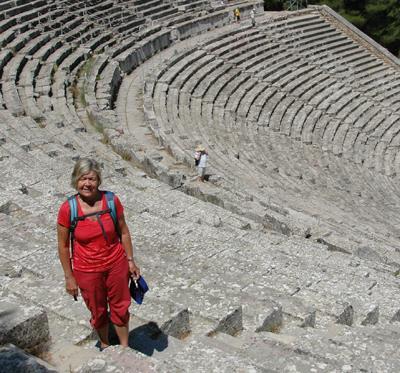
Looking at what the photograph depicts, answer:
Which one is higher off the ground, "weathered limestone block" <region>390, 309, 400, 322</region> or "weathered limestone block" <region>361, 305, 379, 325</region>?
"weathered limestone block" <region>361, 305, 379, 325</region>

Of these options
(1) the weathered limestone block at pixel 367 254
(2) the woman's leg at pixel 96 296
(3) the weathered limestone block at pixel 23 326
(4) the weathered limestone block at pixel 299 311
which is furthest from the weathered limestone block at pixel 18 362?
(1) the weathered limestone block at pixel 367 254

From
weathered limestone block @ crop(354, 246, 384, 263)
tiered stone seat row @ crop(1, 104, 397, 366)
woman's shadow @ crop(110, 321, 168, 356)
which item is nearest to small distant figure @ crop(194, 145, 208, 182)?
tiered stone seat row @ crop(1, 104, 397, 366)

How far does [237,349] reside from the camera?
14.3 ft

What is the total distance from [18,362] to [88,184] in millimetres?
1129

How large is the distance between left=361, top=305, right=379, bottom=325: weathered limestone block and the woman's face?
3.09m

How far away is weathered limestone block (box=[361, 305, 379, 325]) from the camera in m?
5.75

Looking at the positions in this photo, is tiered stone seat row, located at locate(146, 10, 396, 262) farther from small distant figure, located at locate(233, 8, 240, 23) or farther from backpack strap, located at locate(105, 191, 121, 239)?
backpack strap, located at locate(105, 191, 121, 239)

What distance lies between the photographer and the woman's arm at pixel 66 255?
3.96 metres

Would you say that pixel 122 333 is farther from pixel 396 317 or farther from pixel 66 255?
pixel 396 317

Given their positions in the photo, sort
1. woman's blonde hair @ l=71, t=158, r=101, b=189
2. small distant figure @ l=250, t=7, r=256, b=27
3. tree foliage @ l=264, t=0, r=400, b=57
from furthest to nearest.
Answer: tree foliage @ l=264, t=0, r=400, b=57
small distant figure @ l=250, t=7, r=256, b=27
woman's blonde hair @ l=71, t=158, r=101, b=189

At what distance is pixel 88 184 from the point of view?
3.89 meters

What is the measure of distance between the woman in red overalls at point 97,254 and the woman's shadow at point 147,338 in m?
0.16

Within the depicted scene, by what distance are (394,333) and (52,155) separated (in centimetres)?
692

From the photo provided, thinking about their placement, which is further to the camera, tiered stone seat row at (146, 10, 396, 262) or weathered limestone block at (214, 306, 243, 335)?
tiered stone seat row at (146, 10, 396, 262)
